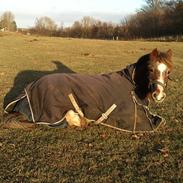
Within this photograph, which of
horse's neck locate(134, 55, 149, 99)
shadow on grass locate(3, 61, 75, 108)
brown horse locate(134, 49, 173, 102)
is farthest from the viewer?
shadow on grass locate(3, 61, 75, 108)

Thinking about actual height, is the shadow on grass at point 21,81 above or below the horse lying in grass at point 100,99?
below

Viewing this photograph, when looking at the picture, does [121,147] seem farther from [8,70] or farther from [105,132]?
[8,70]

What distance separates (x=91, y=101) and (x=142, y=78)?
37.5 inches

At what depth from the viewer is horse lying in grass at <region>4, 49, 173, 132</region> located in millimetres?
6594

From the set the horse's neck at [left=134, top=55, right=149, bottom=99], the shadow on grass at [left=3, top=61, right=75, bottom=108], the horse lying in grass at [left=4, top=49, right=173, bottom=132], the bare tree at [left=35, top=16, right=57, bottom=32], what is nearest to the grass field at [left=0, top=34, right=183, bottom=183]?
the horse lying in grass at [left=4, top=49, right=173, bottom=132]

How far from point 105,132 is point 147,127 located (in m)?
0.71

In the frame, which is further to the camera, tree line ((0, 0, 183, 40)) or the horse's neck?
tree line ((0, 0, 183, 40))

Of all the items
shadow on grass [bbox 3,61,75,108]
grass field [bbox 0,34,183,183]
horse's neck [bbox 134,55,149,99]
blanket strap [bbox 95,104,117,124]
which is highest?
horse's neck [bbox 134,55,149,99]

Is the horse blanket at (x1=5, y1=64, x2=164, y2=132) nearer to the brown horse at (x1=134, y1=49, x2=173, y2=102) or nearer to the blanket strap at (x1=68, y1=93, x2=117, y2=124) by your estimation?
the blanket strap at (x1=68, y1=93, x2=117, y2=124)

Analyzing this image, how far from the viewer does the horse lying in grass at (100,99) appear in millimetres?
6594

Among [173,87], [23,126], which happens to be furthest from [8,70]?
[23,126]

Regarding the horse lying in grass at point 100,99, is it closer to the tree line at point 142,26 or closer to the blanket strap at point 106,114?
the blanket strap at point 106,114

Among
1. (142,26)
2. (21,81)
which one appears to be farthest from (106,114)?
(142,26)

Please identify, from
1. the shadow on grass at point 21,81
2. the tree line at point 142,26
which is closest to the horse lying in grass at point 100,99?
the shadow on grass at point 21,81
